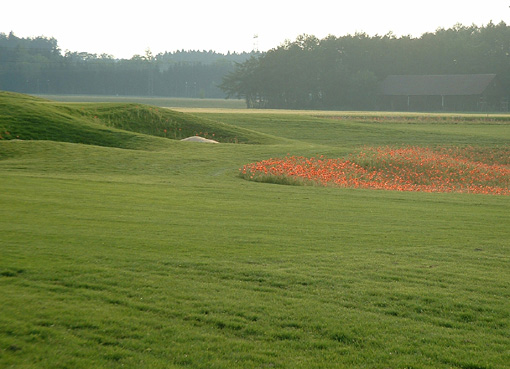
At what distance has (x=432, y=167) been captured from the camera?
3005 cm

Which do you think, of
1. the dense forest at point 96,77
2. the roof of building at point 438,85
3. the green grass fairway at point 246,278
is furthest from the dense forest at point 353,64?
the green grass fairway at point 246,278

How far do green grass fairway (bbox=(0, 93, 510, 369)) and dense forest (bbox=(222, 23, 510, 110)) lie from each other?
334 feet

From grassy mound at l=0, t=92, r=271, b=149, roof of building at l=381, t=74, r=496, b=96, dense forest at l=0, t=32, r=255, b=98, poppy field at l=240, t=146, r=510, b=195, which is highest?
dense forest at l=0, t=32, r=255, b=98

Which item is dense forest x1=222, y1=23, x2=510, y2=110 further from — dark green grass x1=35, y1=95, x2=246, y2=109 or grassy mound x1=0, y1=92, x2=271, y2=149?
grassy mound x1=0, y1=92, x2=271, y2=149

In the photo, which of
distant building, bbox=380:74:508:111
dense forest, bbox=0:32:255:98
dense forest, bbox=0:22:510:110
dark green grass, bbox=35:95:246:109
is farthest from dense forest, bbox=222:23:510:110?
dense forest, bbox=0:32:255:98

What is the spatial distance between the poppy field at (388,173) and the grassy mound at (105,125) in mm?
11595

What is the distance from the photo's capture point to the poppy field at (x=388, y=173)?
23672 mm

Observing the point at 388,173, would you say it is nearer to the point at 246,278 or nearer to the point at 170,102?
the point at 246,278

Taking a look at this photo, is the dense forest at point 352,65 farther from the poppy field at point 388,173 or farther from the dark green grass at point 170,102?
the poppy field at point 388,173

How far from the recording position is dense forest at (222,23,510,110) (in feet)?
384

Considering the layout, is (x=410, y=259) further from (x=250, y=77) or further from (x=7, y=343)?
(x=250, y=77)

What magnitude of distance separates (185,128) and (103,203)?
3151 cm

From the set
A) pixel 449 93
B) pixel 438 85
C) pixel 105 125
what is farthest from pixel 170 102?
pixel 105 125

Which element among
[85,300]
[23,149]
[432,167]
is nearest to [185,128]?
[23,149]
